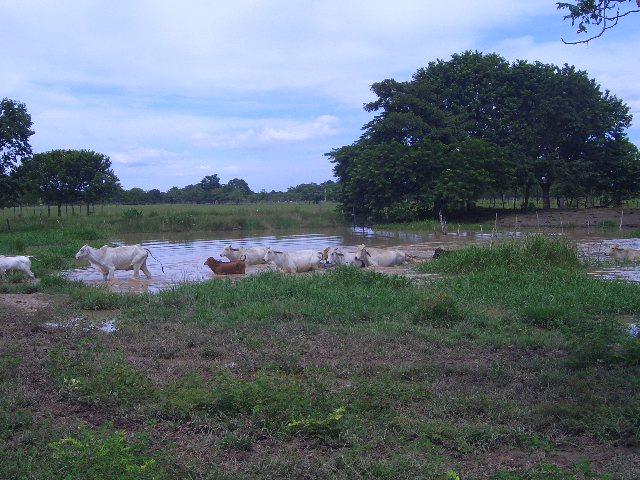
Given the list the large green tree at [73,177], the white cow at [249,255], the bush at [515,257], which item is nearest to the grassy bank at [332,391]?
the bush at [515,257]

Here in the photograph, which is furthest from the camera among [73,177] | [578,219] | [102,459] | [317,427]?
[73,177]

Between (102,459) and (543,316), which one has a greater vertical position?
(543,316)

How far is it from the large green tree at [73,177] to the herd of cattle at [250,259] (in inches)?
1214

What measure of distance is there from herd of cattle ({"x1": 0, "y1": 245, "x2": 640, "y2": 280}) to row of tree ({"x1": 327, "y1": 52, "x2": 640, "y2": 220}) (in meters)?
20.1

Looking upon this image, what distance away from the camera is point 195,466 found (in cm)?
517

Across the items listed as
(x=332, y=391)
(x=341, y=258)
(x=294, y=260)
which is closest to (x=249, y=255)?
(x=294, y=260)

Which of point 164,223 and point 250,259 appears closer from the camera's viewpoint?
point 250,259

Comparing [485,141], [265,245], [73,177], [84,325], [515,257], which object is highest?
[485,141]

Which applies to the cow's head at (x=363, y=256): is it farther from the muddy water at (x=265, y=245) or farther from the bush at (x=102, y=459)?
the bush at (x=102, y=459)

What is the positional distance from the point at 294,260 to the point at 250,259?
2.46m

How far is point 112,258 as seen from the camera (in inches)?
712

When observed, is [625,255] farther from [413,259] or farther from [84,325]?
[84,325]

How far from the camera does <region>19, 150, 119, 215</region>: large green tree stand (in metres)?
47.6

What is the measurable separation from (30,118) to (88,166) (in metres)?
10.3
